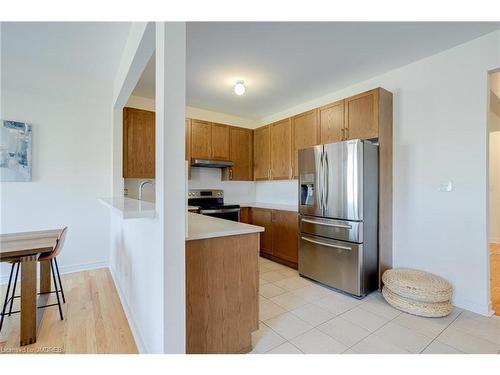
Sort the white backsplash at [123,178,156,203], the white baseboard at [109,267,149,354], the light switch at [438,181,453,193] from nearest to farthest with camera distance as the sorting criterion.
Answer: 1. the white baseboard at [109,267,149,354]
2. the light switch at [438,181,453,193]
3. the white backsplash at [123,178,156,203]

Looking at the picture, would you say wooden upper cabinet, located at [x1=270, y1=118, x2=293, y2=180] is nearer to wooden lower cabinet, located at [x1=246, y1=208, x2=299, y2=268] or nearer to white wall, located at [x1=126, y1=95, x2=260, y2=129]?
wooden lower cabinet, located at [x1=246, y1=208, x2=299, y2=268]

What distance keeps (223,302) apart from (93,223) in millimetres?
2625

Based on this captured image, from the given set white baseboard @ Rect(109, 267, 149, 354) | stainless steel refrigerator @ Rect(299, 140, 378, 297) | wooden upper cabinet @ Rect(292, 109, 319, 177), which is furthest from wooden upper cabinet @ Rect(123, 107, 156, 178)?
stainless steel refrigerator @ Rect(299, 140, 378, 297)

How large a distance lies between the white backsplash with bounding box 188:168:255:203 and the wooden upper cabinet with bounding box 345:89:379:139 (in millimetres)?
2445

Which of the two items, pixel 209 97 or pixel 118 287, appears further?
pixel 209 97

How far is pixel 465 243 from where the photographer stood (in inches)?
90.4

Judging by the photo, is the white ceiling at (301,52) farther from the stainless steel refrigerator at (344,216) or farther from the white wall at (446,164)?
the stainless steel refrigerator at (344,216)

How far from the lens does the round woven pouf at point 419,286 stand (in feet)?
7.00

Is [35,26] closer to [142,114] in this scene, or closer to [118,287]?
[142,114]

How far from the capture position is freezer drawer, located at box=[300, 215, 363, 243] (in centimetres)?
252
